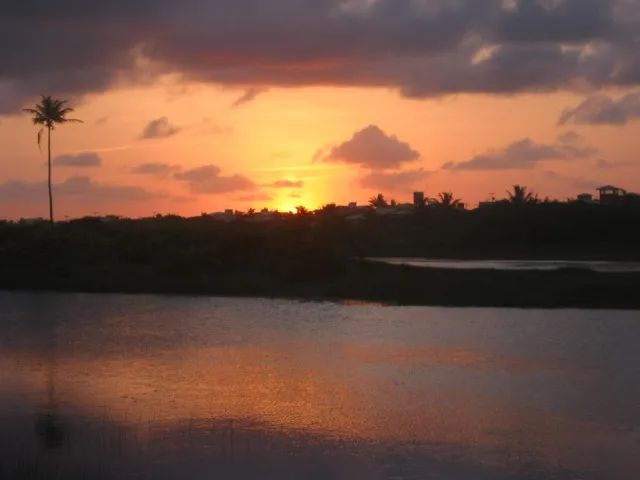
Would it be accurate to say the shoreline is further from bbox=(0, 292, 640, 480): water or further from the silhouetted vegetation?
bbox=(0, 292, 640, 480): water

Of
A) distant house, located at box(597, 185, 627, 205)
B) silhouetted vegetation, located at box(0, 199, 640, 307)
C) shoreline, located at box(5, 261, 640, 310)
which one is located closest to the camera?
shoreline, located at box(5, 261, 640, 310)

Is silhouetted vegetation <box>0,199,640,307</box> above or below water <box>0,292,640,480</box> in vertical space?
above

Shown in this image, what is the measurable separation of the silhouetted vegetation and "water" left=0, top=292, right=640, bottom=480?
7.18m

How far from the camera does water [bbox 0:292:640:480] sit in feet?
50.2

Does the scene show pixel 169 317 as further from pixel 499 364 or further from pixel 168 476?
pixel 168 476

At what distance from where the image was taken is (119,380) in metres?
22.2

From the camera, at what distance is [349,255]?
203 ft

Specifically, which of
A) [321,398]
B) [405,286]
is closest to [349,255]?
[405,286]

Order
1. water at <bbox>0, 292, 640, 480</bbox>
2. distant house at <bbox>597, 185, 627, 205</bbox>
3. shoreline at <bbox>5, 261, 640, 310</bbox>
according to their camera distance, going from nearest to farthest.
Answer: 1. water at <bbox>0, 292, 640, 480</bbox>
2. shoreline at <bbox>5, 261, 640, 310</bbox>
3. distant house at <bbox>597, 185, 627, 205</bbox>

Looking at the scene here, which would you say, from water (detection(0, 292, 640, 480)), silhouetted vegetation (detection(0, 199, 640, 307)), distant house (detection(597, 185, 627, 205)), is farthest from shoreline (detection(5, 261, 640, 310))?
distant house (detection(597, 185, 627, 205))

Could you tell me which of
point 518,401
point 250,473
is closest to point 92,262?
point 518,401

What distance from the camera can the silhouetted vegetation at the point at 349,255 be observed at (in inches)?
1684

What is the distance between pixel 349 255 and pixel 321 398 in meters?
41.6

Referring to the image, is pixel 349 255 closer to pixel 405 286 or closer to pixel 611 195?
pixel 405 286
